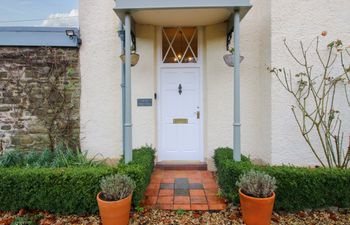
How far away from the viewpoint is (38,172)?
3443mm

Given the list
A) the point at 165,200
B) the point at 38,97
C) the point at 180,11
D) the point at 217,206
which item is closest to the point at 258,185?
the point at 217,206

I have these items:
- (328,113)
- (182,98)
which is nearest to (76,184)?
(182,98)

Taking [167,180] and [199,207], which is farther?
[167,180]

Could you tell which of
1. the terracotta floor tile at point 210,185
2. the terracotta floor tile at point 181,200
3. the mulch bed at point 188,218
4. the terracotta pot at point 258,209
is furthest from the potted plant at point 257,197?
the terracotta floor tile at point 210,185

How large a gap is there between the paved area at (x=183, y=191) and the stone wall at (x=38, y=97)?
2.23m

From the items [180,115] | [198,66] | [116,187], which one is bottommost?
[116,187]

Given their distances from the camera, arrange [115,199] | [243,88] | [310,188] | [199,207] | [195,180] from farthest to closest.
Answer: [243,88] → [195,180] → [199,207] → [310,188] → [115,199]

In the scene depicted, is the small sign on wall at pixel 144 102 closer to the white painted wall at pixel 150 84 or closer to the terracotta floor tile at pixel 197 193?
the white painted wall at pixel 150 84

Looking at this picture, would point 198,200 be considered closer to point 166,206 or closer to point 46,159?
point 166,206

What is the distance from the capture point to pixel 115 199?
3.08 meters

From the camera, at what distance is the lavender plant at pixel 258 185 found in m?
3.06

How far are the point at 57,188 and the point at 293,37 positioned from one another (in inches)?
197

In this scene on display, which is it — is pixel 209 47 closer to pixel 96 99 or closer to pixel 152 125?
pixel 152 125

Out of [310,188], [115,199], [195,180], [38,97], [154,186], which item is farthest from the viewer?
[38,97]
